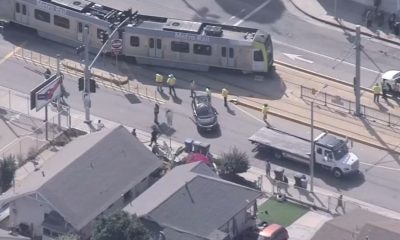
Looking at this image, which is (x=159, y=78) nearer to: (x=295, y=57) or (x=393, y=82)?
(x=295, y=57)

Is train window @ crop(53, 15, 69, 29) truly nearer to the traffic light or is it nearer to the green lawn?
the traffic light

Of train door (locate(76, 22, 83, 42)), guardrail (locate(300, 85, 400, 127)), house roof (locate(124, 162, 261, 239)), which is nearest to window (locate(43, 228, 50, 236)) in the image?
house roof (locate(124, 162, 261, 239))

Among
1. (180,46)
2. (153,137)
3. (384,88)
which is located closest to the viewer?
(153,137)

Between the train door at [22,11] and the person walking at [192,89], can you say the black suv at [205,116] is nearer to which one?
the person walking at [192,89]

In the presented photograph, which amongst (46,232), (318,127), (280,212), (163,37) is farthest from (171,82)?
(46,232)

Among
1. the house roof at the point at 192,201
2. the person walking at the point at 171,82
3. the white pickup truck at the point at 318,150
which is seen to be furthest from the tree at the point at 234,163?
the person walking at the point at 171,82
